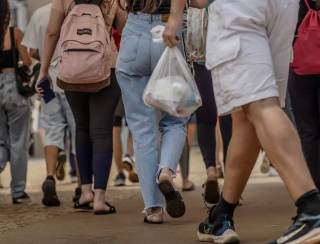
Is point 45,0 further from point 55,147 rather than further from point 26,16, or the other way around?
point 55,147

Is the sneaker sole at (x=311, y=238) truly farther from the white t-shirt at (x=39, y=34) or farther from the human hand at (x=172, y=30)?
the white t-shirt at (x=39, y=34)

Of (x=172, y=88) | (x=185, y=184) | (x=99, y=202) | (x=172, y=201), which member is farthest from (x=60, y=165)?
(x=172, y=88)

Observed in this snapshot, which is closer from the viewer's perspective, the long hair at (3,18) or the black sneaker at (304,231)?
the black sneaker at (304,231)

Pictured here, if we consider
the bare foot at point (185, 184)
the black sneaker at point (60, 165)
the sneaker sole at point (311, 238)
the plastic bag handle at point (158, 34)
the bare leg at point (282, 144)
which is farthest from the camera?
the black sneaker at point (60, 165)

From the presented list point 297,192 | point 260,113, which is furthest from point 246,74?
point 297,192

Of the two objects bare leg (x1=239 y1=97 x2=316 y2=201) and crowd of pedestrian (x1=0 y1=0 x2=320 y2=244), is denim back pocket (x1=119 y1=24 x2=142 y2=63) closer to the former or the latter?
crowd of pedestrian (x1=0 y1=0 x2=320 y2=244)

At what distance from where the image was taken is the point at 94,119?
5621mm

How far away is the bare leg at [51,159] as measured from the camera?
22.4 ft

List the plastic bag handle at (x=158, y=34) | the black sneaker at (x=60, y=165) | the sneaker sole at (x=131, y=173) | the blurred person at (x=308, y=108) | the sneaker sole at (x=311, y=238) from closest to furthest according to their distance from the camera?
the sneaker sole at (x=311, y=238) → the plastic bag handle at (x=158, y=34) → the blurred person at (x=308, y=108) → the sneaker sole at (x=131, y=173) → the black sneaker at (x=60, y=165)

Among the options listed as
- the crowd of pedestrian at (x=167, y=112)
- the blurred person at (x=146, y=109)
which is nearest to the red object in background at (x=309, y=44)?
the crowd of pedestrian at (x=167, y=112)

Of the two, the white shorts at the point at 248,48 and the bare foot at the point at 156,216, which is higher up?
the white shorts at the point at 248,48

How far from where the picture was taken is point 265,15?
3.57 m

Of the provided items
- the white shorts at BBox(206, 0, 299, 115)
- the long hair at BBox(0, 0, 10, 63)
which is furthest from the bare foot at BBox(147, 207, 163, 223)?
the long hair at BBox(0, 0, 10, 63)

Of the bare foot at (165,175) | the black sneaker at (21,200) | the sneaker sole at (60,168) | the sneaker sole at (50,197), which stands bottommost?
the sneaker sole at (60,168)
